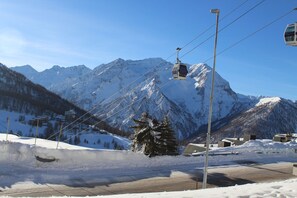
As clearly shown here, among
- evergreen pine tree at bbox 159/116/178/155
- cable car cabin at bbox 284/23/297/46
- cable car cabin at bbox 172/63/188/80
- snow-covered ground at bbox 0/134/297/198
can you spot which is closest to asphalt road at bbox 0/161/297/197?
snow-covered ground at bbox 0/134/297/198

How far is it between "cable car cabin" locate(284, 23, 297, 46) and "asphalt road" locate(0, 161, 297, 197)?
27.0 ft

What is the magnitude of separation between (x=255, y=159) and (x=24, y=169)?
17.8m

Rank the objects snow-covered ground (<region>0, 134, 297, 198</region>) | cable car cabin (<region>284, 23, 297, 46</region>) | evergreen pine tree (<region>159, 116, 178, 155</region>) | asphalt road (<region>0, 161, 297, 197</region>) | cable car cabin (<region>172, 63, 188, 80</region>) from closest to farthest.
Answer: cable car cabin (<region>284, 23, 297, 46</region>) < asphalt road (<region>0, 161, 297, 197</region>) < snow-covered ground (<region>0, 134, 297, 198</region>) < cable car cabin (<region>172, 63, 188, 80</region>) < evergreen pine tree (<region>159, 116, 178, 155</region>)

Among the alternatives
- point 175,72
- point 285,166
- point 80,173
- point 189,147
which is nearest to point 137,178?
point 80,173

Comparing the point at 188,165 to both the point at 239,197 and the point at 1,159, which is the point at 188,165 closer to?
the point at 1,159

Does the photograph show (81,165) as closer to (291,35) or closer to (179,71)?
(179,71)

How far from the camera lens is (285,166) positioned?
29656mm

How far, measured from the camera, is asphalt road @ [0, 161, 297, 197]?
2016cm

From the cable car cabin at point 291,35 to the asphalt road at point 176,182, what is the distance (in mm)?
8236

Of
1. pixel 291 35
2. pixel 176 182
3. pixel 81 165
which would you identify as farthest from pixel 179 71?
pixel 291 35

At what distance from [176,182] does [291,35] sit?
9.70 metres

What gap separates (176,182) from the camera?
23.4 metres

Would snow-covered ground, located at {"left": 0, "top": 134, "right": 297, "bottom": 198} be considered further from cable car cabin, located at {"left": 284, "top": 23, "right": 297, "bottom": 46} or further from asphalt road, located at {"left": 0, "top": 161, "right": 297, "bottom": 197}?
cable car cabin, located at {"left": 284, "top": 23, "right": 297, "bottom": 46}

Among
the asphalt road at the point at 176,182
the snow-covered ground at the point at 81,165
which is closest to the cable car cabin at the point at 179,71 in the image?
the snow-covered ground at the point at 81,165
